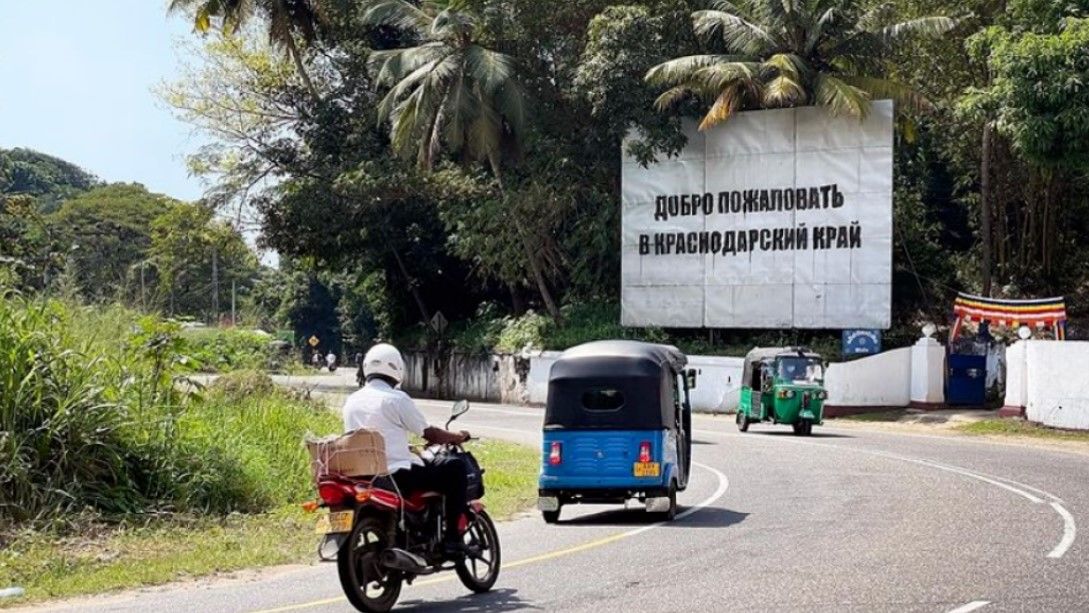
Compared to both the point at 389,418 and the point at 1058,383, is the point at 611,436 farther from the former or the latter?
the point at 1058,383

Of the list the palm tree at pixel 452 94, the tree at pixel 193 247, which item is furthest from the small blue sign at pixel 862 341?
the tree at pixel 193 247

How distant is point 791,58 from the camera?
40.1 meters

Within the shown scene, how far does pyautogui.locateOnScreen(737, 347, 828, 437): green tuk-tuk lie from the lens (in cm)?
3145

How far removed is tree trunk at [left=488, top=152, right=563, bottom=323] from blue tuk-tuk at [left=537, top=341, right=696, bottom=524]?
3105cm

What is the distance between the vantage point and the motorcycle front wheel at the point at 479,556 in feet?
36.1

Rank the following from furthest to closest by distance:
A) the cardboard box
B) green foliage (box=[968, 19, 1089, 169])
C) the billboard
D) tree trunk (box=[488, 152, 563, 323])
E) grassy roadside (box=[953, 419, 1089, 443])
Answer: tree trunk (box=[488, 152, 563, 323]) → the billboard → green foliage (box=[968, 19, 1089, 169]) → grassy roadside (box=[953, 419, 1089, 443]) → the cardboard box

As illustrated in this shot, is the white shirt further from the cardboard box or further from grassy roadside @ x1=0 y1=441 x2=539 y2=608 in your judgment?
grassy roadside @ x1=0 y1=441 x2=539 y2=608

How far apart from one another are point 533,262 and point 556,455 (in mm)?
32746

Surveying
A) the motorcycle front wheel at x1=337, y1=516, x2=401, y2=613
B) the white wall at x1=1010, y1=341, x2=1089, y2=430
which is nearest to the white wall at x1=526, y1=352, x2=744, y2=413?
the white wall at x1=1010, y1=341, x2=1089, y2=430

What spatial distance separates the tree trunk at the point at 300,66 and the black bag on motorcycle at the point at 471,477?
43558mm

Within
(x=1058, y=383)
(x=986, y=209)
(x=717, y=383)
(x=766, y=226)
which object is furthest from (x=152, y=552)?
(x=986, y=209)

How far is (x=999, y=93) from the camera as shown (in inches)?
1335

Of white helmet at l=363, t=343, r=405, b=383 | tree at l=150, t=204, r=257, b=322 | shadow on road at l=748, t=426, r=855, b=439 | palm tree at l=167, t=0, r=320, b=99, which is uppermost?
palm tree at l=167, t=0, r=320, b=99

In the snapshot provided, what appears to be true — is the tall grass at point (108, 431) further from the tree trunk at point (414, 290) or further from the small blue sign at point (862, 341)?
the tree trunk at point (414, 290)
